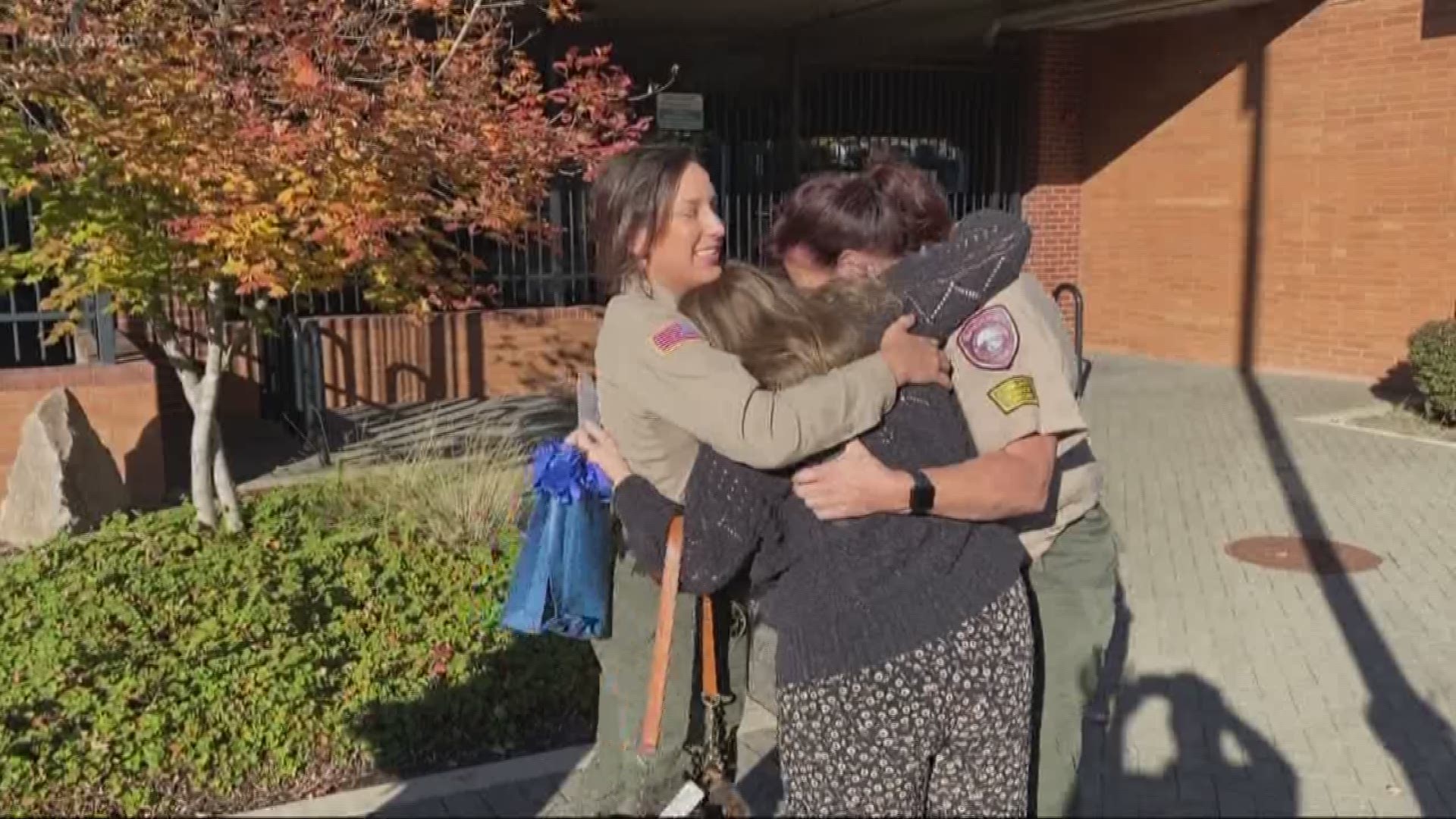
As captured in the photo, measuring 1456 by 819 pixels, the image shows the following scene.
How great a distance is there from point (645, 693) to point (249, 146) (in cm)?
275

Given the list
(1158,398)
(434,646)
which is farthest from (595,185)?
(1158,398)

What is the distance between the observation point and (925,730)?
7.39 feet

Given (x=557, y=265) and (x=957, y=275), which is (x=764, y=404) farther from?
(x=557, y=265)

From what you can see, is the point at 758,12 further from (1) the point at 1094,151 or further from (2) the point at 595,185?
(2) the point at 595,185

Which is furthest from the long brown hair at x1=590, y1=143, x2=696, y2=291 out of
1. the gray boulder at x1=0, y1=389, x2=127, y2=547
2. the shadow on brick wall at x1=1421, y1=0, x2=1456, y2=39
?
the shadow on brick wall at x1=1421, y1=0, x2=1456, y2=39

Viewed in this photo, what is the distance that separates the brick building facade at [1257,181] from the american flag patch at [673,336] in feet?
36.9

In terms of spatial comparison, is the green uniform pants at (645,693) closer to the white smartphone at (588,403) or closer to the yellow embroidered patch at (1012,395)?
the white smartphone at (588,403)

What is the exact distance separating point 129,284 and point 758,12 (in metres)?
8.95

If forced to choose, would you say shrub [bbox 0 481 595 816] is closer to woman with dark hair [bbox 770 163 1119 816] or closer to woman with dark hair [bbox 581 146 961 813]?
woman with dark hair [bbox 581 146 961 813]

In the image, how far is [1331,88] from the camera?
12.4 m

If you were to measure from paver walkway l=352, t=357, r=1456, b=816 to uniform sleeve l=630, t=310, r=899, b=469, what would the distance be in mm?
1526

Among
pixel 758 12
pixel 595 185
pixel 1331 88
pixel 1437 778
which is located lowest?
pixel 1437 778

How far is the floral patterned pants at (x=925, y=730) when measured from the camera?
224cm

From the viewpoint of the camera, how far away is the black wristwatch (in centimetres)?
218
